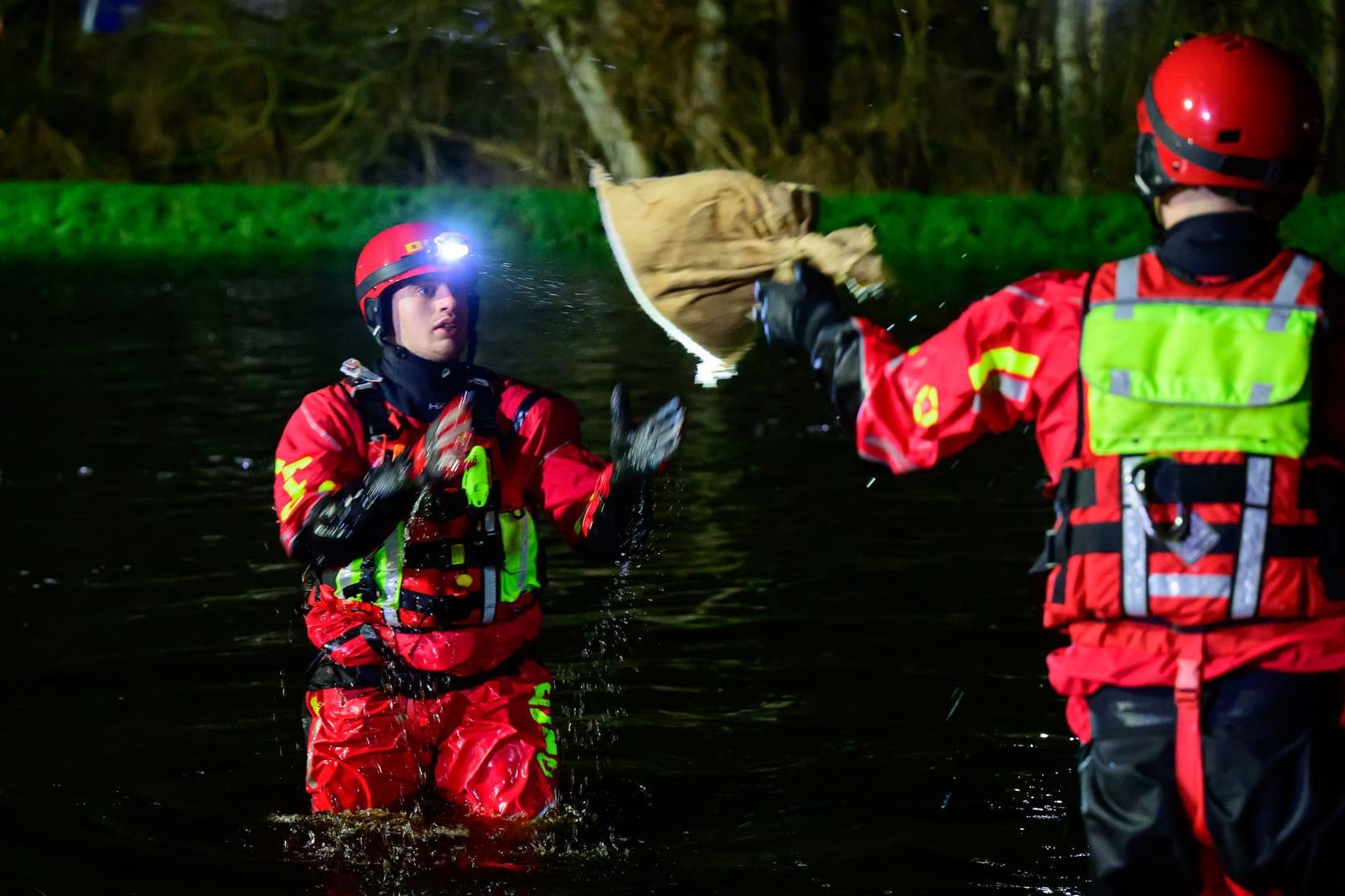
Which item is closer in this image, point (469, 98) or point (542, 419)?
point (542, 419)

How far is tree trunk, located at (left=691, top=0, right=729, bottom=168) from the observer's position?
29.3 metres

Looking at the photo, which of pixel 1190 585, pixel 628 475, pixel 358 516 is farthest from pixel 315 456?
pixel 1190 585

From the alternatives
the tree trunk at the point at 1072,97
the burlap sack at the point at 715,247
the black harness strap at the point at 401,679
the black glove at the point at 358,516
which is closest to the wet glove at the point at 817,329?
the burlap sack at the point at 715,247

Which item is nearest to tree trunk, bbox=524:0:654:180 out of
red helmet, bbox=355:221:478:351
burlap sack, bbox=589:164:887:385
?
red helmet, bbox=355:221:478:351

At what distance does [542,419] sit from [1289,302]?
236cm

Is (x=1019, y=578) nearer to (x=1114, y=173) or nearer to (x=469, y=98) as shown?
(x=1114, y=173)

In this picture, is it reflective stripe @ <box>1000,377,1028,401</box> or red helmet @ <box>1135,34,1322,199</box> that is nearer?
red helmet @ <box>1135,34,1322,199</box>

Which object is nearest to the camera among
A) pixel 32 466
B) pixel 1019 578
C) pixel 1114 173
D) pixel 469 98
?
pixel 1019 578

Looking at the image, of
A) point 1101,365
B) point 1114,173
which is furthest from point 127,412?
point 1114,173

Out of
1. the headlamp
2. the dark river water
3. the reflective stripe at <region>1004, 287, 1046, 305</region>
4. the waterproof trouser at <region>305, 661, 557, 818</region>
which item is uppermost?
the headlamp

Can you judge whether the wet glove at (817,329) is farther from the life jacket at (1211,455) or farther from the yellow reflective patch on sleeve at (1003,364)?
the life jacket at (1211,455)

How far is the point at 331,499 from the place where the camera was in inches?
199

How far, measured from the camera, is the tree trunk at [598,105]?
96.8ft

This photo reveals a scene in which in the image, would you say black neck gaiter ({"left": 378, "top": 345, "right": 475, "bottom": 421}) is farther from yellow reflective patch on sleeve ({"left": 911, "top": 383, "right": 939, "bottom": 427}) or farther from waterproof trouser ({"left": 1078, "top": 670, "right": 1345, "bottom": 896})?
waterproof trouser ({"left": 1078, "top": 670, "right": 1345, "bottom": 896})
